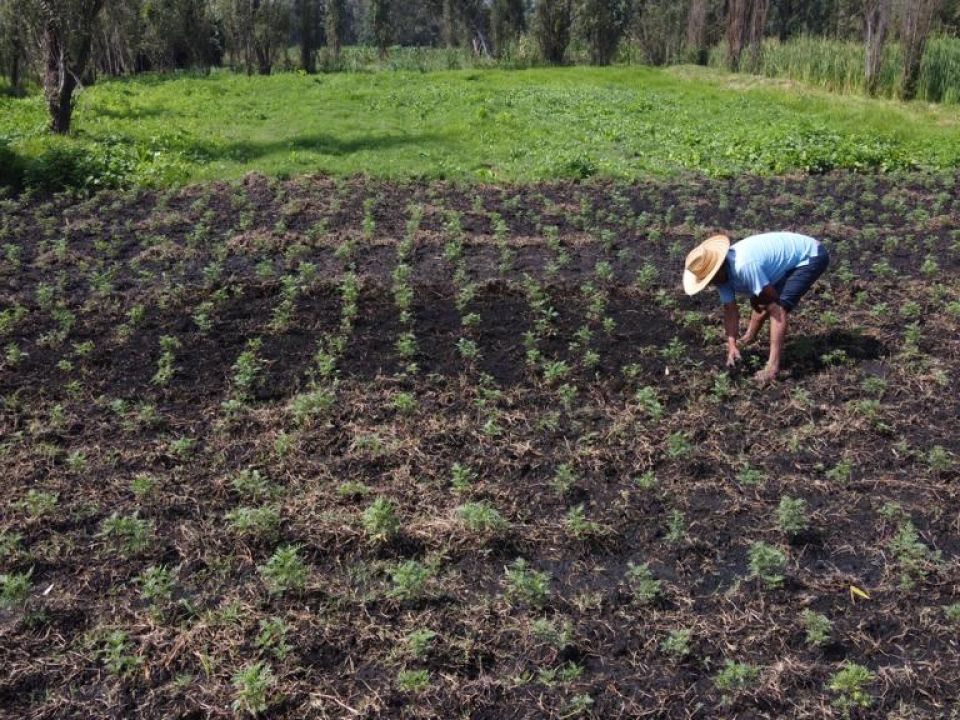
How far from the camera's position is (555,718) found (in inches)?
142

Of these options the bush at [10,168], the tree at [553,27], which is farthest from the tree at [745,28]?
the bush at [10,168]

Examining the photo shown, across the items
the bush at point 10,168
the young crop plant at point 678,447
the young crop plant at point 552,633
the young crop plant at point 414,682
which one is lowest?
the young crop plant at point 414,682

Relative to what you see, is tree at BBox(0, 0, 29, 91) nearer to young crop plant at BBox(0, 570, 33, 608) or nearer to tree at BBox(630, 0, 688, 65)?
young crop plant at BBox(0, 570, 33, 608)

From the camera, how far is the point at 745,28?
28688 millimetres

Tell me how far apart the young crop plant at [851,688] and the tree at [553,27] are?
35.9 metres

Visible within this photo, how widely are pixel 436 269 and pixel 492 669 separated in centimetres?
542

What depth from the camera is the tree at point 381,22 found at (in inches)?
1607

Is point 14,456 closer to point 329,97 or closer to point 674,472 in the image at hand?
point 674,472

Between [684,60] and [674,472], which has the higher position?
[684,60]

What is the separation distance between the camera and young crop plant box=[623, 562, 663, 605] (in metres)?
4.19

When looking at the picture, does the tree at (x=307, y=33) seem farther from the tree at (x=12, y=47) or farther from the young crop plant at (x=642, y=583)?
the young crop plant at (x=642, y=583)

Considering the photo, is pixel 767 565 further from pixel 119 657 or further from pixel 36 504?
pixel 36 504

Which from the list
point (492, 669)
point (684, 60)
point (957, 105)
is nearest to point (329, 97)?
point (957, 105)

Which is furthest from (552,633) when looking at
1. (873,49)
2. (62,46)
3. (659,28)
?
(659,28)
